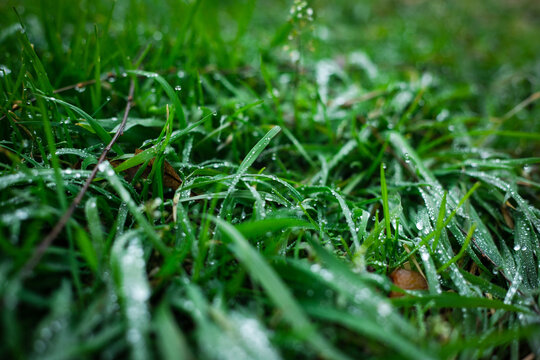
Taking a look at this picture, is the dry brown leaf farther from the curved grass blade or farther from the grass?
the curved grass blade

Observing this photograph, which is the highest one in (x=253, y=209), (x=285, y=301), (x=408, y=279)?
(x=253, y=209)

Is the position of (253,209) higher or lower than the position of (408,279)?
higher

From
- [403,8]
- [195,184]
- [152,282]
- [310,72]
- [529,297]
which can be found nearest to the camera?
[152,282]

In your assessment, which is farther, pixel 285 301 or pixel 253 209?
pixel 253 209

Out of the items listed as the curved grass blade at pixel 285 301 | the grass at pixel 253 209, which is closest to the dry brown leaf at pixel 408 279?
the grass at pixel 253 209

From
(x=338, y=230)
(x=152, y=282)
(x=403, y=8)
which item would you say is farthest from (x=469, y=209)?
(x=403, y=8)

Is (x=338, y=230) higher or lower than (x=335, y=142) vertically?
lower

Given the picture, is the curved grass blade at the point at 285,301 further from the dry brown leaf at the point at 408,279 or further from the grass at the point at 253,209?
the dry brown leaf at the point at 408,279

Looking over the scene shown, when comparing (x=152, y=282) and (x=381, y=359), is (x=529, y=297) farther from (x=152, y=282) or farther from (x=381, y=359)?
(x=152, y=282)
